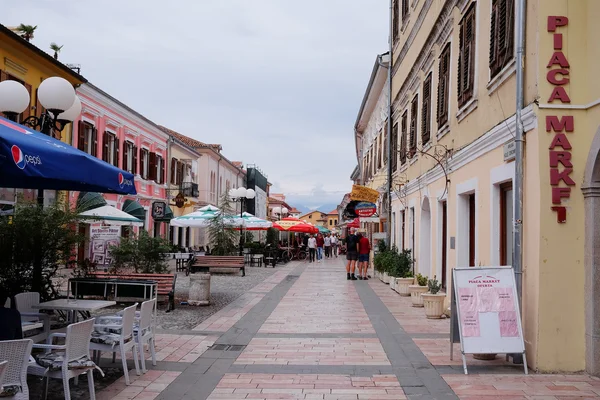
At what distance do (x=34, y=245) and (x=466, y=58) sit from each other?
7.63 metres

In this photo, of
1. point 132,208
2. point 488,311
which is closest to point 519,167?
point 488,311

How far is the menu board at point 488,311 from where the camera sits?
7.17m

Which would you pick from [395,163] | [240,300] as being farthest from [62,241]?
[395,163]

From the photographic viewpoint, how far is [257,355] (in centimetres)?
808

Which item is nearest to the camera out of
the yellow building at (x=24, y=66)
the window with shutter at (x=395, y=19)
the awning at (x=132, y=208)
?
the yellow building at (x=24, y=66)

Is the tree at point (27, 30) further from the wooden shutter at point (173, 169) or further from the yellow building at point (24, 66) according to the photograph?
the wooden shutter at point (173, 169)

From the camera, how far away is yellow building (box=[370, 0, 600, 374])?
6.98m

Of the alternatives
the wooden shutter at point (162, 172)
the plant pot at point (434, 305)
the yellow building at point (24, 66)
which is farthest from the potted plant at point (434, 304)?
the wooden shutter at point (162, 172)

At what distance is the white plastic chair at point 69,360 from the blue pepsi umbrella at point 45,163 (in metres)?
1.37

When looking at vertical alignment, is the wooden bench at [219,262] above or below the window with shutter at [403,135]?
below

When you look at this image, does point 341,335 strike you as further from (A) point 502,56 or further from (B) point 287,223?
(B) point 287,223

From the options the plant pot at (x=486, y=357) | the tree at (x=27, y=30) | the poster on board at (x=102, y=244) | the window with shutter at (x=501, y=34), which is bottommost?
the plant pot at (x=486, y=357)

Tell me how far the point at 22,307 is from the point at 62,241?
2468 millimetres

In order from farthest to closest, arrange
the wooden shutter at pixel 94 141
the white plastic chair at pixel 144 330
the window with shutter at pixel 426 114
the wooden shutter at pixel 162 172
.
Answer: the wooden shutter at pixel 162 172 < the wooden shutter at pixel 94 141 < the window with shutter at pixel 426 114 < the white plastic chair at pixel 144 330
